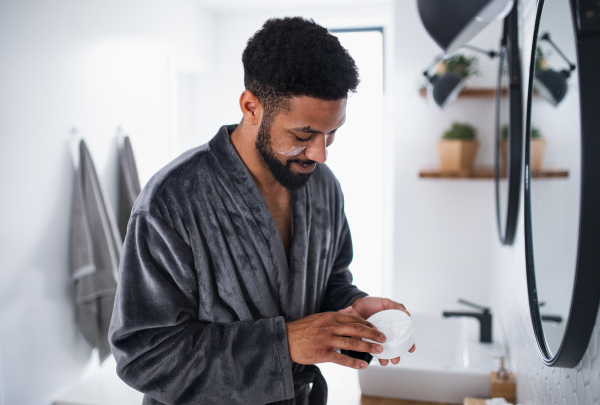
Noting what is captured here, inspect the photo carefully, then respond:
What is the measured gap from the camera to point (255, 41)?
0.84 metres

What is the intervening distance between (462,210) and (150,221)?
1.79m

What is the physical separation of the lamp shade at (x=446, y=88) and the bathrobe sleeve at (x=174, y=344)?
4.34 feet

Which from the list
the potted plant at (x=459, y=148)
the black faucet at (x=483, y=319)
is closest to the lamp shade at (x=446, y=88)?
the potted plant at (x=459, y=148)

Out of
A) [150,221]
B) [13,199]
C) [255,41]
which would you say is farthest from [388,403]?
[13,199]

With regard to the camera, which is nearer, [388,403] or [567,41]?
[567,41]

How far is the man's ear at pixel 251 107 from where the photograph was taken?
86 cm

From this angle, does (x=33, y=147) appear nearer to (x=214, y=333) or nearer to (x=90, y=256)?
(x=90, y=256)

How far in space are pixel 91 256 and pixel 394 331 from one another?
1.30m

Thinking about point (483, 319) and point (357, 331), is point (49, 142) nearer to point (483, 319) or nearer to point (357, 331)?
point (357, 331)

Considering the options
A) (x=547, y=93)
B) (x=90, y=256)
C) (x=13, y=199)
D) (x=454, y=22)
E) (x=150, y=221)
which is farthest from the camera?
(x=90, y=256)

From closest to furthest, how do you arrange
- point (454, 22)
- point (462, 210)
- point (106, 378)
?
point (454, 22)
point (106, 378)
point (462, 210)

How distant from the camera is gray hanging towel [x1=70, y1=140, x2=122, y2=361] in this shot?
1678 mm

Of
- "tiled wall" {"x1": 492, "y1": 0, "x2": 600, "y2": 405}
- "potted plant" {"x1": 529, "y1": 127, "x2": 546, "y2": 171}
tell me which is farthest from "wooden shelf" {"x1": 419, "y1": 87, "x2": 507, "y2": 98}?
"potted plant" {"x1": 529, "y1": 127, "x2": 546, "y2": 171}

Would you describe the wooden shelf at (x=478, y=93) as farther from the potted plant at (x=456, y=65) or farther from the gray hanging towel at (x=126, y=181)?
the gray hanging towel at (x=126, y=181)
